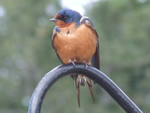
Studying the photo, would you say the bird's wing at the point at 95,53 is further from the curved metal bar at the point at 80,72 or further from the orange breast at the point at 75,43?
the curved metal bar at the point at 80,72

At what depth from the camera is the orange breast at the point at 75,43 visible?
3830mm

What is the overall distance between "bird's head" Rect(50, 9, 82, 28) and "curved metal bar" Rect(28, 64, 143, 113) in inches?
33.2

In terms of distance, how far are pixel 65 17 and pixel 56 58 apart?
17845 millimetres

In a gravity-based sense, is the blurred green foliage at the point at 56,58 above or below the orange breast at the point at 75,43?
above

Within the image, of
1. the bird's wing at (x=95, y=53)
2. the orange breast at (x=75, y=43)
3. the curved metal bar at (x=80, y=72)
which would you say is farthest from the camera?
the bird's wing at (x=95, y=53)

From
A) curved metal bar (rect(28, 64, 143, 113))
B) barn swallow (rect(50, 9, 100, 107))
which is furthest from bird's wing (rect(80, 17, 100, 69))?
curved metal bar (rect(28, 64, 143, 113))

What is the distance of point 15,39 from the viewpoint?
2392 centimetres

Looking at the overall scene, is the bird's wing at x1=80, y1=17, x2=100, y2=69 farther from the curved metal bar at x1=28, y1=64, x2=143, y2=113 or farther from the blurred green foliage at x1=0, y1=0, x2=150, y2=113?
the blurred green foliage at x1=0, y1=0, x2=150, y2=113

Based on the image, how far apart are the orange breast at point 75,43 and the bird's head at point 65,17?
0.05m

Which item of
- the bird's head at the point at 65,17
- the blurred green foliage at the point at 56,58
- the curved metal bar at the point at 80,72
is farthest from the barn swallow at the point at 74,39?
the blurred green foliage at the point at 56,58

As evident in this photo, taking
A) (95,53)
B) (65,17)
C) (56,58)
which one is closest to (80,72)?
(65,17)

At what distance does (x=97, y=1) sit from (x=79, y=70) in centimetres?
1978

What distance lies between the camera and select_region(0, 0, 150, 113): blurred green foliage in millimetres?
20484

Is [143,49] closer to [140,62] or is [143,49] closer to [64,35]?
[140,62]
